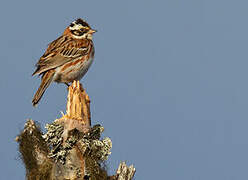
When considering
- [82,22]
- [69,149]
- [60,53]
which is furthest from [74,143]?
[82,22]

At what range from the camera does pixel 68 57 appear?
38.1 feet

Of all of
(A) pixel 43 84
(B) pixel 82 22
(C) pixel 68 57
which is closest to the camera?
(A) pixel 43 84

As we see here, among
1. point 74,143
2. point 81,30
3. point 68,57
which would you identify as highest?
point 81,30

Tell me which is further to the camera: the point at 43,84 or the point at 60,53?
the point at 60,53

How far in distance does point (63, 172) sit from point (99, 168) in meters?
0.56

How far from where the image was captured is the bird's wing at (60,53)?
11116 mm

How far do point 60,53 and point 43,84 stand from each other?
1286 millimetres

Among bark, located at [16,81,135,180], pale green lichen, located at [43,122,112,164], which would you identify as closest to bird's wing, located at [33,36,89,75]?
bark, located at [16,81,135,180]

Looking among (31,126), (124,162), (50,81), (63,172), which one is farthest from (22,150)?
(50,81)

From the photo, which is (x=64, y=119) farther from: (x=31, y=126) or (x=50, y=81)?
(x=50, y=81)

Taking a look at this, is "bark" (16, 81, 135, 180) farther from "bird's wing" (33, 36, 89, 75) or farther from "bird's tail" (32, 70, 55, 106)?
"bird's wing" (33, 36, 89, 75)

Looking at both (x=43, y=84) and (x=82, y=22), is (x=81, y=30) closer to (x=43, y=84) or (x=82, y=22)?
(x=82, y=22)

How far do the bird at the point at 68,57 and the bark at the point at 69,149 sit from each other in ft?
10.0

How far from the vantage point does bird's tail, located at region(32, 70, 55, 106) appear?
1020cm
